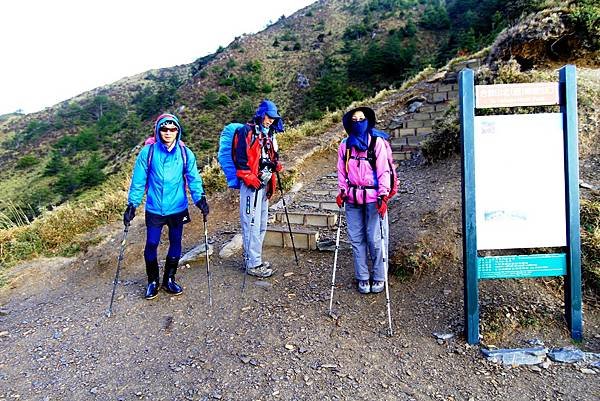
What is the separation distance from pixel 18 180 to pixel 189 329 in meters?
46.3

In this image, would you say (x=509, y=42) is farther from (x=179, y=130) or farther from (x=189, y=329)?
(x=189, y=329)

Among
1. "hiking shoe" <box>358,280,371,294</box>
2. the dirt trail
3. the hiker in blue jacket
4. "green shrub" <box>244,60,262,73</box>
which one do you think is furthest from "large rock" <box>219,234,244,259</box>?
"green shrub" <box>244,60,262,73</box>

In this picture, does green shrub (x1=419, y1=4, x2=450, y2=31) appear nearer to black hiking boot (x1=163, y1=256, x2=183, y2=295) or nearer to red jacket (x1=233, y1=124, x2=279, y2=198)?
red jacket (x1=233, y1=124, x2=279, y2=198)

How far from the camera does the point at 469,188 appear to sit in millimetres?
3354

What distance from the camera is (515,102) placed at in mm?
3326

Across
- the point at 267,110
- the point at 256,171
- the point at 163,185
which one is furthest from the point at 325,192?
the point at 163,185

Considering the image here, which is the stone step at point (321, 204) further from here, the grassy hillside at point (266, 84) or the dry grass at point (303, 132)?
the grassy hillside at point (266, 84)

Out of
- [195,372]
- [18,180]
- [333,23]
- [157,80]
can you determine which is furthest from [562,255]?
[157,80]

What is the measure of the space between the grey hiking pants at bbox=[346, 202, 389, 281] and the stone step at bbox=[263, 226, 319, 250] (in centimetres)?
139

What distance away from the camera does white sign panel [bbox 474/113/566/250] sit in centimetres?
336

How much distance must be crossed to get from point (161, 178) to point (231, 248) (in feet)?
5.82

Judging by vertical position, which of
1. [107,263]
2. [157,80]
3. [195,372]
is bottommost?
[195,372]

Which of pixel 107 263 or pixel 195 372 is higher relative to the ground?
pixel 107 263

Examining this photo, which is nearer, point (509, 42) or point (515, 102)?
point (515, 102)
